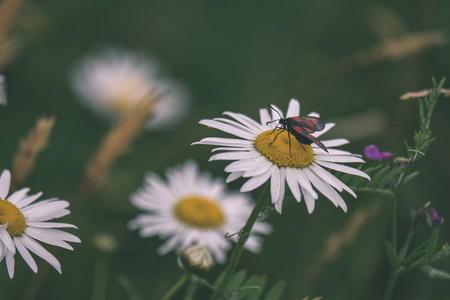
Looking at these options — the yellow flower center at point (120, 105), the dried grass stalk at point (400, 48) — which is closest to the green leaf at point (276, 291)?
the dried grass stalk at point (400, 48)

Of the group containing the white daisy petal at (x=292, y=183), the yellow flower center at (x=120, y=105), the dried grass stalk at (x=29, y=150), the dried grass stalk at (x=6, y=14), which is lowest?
the dried grass stalk at (x=29, y=150)

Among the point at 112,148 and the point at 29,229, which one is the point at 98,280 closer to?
the point at 112,148

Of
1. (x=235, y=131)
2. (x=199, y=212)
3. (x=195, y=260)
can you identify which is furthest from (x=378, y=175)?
(x=199, y=212)

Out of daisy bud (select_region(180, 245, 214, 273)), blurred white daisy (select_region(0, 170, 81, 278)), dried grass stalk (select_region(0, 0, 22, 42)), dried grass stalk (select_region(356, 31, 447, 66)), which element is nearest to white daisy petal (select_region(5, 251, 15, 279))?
blurred white daisy (select_region(0, 170, 81, 278))

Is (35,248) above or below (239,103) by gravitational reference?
below

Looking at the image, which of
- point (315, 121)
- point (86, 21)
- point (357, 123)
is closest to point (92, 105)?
point (86, 21)

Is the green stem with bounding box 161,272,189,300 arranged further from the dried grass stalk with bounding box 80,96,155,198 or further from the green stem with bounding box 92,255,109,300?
the dried grass stalk with bounding box 80,96,155,198

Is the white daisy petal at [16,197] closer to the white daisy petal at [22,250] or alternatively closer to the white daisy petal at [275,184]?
the white daisy petal at [22,250]
